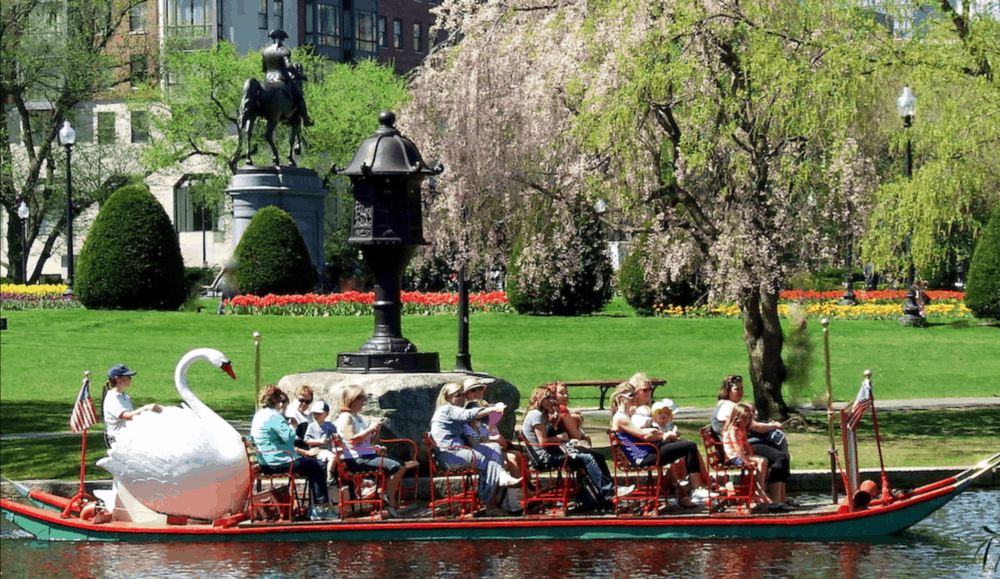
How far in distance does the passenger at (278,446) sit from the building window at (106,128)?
52523mm

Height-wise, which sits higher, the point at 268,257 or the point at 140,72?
the point at 140,72

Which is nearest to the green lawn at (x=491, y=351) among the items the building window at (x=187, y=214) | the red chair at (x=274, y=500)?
the red chair at (x=274, y=500)

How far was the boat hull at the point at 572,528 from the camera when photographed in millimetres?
13508

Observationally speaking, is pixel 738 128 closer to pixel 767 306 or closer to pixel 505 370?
pixel 767 306

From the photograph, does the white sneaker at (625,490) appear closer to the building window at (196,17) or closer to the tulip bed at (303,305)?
the tulip bed at (303,305)

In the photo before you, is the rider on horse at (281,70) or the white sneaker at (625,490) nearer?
the white sneaker at (625,490)

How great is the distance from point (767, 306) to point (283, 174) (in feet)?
74.1

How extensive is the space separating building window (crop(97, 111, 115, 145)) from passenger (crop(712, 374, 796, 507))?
53310mm

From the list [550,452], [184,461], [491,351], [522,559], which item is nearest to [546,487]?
[550,452]

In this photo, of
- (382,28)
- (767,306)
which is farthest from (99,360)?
(382,28)

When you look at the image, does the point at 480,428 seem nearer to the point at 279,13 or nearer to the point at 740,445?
the point at 740,445

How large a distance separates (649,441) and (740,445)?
818mm

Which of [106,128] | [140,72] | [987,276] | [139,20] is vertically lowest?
[987,276]

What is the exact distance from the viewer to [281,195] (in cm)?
4166
